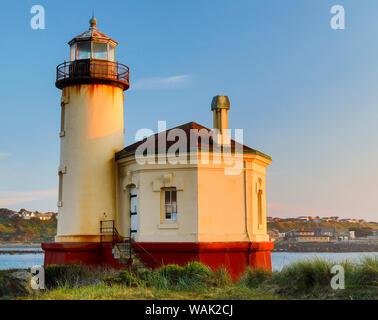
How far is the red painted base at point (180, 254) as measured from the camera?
18469mm

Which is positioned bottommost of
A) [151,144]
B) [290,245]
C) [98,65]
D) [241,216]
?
[290,245]

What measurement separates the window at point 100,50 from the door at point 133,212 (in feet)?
18.8

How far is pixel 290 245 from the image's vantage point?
111875 millimetres

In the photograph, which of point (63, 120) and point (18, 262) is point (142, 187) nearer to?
point (63, 120)

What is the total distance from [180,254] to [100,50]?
30.1ft

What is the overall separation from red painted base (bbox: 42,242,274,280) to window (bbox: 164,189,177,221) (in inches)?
43.0

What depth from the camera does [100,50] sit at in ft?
70.4

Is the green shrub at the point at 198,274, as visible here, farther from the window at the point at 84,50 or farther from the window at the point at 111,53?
the window at the point at 84,50

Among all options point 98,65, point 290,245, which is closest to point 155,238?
point 98,65

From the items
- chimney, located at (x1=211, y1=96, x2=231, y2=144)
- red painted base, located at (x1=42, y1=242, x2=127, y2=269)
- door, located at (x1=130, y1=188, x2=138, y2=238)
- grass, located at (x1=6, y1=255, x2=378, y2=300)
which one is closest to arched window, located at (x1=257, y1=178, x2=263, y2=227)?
chimney, located at (x1=211, y1=96, x2=231, y2=144)

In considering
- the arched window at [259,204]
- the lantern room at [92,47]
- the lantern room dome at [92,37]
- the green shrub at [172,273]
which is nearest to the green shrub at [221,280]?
the green shrub at [172,273]

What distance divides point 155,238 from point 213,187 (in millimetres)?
2884

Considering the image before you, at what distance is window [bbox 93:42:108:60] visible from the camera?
21391 millimetres
